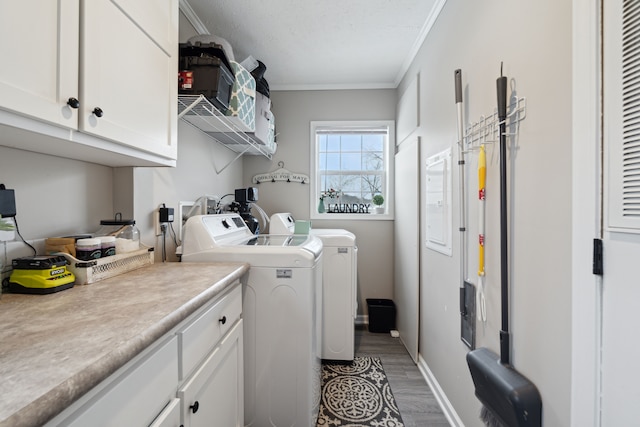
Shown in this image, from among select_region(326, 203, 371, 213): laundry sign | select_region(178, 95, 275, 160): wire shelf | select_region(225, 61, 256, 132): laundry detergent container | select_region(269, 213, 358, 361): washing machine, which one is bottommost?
select_region(269, 213, 358, 361): washing machine

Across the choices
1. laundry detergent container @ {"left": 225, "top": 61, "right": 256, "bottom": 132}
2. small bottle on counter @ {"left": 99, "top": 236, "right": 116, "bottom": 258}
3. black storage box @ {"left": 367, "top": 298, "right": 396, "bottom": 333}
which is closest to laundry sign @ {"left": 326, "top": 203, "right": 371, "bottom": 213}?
black storage box @ {"left": 367, "top": 298, "right": 396, "bottom": 333}

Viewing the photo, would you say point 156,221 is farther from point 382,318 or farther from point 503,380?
point 382,318

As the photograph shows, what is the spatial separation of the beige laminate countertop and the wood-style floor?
1497 mm

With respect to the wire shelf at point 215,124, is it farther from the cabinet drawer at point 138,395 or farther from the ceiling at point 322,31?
the cabinet drawer at point 138,395

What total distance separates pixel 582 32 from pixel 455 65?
0.91 meters

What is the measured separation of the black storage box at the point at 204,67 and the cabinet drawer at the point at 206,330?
40.2 inches

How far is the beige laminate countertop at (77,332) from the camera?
433 millimetres

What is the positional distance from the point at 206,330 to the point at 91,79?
0.90 meters

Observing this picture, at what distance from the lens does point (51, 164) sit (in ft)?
3.45

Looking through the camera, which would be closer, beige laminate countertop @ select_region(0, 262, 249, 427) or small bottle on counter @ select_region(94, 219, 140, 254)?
beige laminate countertop @ select_region(0, 262, 249, 427)

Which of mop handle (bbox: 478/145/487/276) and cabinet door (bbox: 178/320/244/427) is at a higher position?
mop handle (bbox: 478/145/487/276)

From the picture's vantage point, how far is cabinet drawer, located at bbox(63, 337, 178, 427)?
540 millimetres

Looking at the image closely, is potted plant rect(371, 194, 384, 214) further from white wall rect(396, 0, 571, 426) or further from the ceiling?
white wall rect(396, 0, 571, 426)

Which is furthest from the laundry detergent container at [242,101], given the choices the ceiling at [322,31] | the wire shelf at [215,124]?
the ceiling at [322,31]
